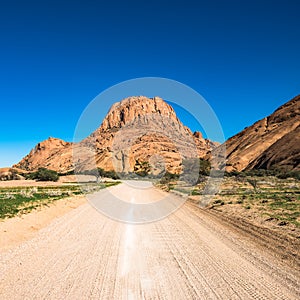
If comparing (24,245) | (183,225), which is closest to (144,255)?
(24,245)

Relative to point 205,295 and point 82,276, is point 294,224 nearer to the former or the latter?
point 205,295

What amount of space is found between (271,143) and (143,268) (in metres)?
110

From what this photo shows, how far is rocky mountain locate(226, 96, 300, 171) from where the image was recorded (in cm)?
9050

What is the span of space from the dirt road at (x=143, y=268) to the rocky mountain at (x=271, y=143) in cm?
7806

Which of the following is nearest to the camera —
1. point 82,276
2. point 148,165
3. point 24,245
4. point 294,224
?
point 82,276

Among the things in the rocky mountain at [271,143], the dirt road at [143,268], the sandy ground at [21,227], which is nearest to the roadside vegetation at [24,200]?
the sandy ground at [21,227]

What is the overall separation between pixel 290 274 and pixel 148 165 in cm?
13298

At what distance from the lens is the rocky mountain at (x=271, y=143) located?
90500 millimetres

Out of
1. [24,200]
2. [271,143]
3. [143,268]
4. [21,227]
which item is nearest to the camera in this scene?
[143,268]

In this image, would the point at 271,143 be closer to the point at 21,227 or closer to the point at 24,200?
the point at 24,200

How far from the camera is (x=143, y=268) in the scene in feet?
26.1

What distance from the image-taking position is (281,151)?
308 feet

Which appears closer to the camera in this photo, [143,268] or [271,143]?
[143,268]

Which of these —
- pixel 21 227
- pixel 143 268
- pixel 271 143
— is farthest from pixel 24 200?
pixel 271 143
